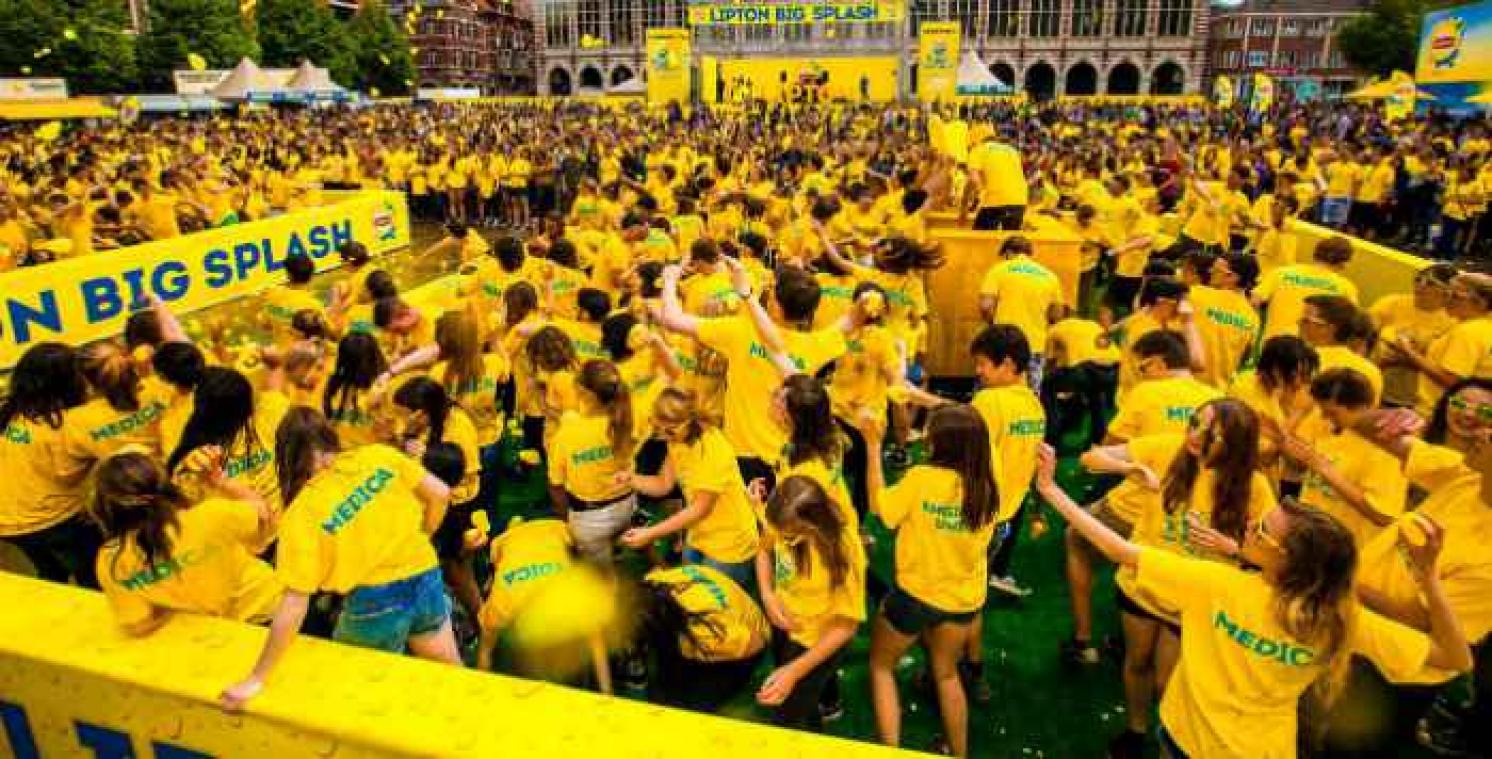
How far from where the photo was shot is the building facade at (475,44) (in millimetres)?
81438

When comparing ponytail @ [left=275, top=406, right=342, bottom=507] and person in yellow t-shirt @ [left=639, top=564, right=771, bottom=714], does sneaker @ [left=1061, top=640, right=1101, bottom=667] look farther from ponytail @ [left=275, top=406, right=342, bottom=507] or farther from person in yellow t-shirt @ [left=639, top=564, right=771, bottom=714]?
ponytail @ [left=275, top=406, right=342, bottom=507]

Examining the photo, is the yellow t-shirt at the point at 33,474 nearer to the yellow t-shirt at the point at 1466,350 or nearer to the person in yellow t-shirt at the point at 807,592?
the person in yellow t-shirt at the point at 807,592

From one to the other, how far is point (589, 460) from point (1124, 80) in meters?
78.4

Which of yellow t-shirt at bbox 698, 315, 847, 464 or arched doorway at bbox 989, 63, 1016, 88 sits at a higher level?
arched doorway at bbox 989, 63, 1016, 88

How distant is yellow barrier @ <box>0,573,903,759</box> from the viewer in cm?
236

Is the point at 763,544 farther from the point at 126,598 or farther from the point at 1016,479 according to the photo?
the point at 126,598

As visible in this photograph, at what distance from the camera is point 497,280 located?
24.9 feet

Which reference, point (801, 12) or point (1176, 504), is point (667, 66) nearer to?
point (801, 12)

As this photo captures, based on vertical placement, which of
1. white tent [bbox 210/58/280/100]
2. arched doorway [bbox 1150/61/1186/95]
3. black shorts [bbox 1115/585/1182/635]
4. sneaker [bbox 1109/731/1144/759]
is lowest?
sneaker [bbox 1109/731/1144/759]

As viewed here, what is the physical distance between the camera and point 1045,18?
2739 inches

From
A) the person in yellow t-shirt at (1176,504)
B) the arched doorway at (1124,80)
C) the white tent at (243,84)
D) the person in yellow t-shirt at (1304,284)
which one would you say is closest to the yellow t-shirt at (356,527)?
the person in yellow t-shirt at (1176,504)

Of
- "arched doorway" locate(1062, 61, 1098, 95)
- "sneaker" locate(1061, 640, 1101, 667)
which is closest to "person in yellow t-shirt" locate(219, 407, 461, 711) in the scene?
"sneaker" locate(1061, 640, 1101, 667)

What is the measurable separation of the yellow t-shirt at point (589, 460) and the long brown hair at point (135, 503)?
1.72m

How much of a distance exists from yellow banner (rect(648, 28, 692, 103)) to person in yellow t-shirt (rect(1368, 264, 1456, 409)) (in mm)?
37593
